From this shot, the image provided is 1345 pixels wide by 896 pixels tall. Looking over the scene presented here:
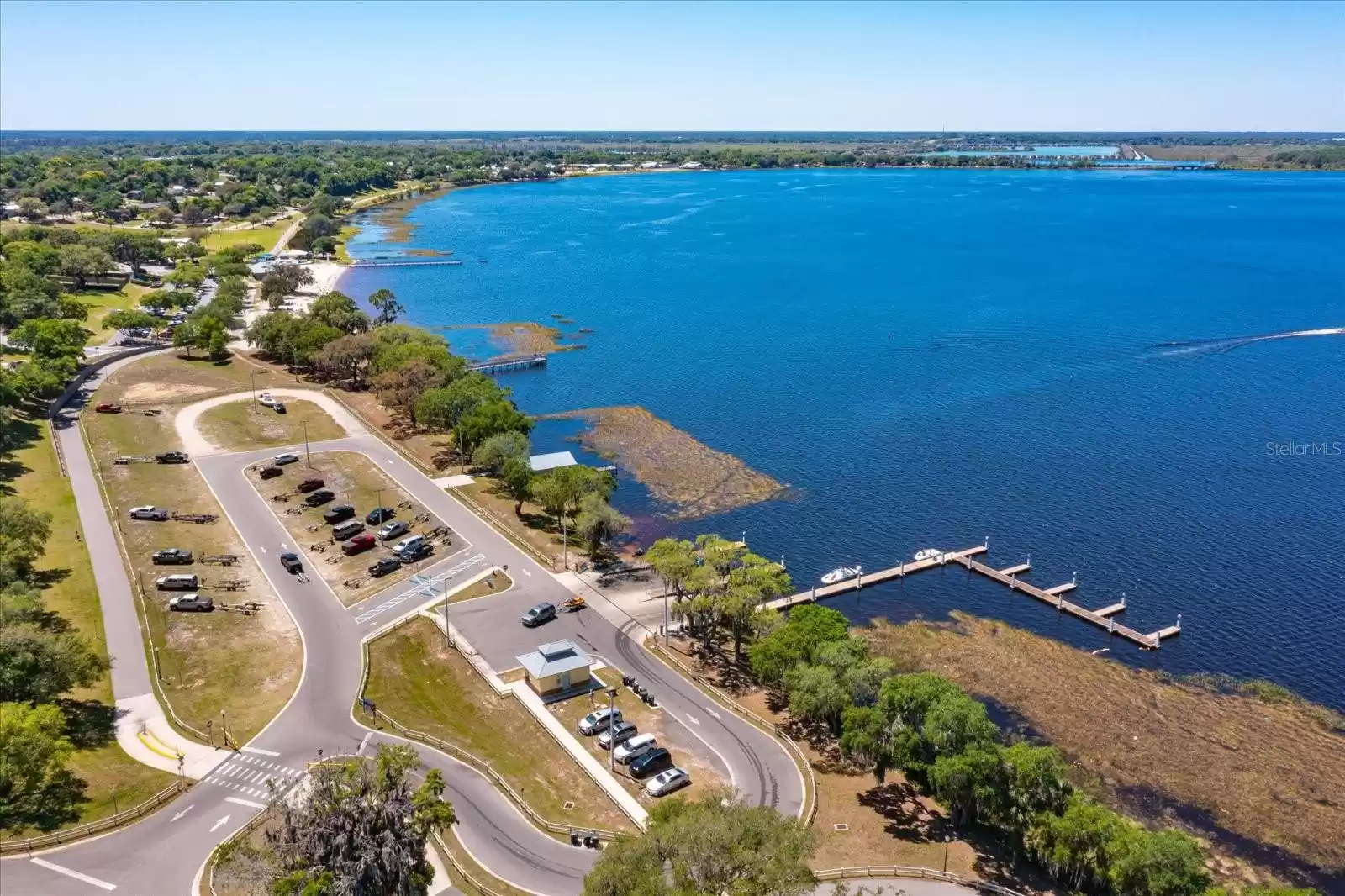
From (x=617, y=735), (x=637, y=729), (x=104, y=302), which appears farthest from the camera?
(x=104, y=302)

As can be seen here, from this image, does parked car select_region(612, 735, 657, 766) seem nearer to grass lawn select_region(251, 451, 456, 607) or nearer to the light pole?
the light pole

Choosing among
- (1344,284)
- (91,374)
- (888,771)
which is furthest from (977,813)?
(1344,284)

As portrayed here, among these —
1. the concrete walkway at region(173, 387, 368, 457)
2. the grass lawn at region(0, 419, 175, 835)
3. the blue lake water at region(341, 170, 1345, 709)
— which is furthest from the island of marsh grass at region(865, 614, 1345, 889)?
the concrete walkway at region(173, 387, 368, 457)

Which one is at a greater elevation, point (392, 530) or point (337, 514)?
point (337, 514)

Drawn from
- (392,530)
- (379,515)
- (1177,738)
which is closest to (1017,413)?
(1177,738)

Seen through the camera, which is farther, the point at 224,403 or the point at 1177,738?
the point at 224,403

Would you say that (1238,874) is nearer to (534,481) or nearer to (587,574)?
(587,574)

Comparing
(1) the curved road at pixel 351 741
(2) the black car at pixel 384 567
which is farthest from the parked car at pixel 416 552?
(1) the curved road at pixel 351 741

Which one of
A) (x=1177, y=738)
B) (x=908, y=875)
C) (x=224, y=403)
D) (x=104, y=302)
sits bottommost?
(x=1177, y=738)

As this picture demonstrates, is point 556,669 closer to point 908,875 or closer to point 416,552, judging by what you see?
point 416,552
